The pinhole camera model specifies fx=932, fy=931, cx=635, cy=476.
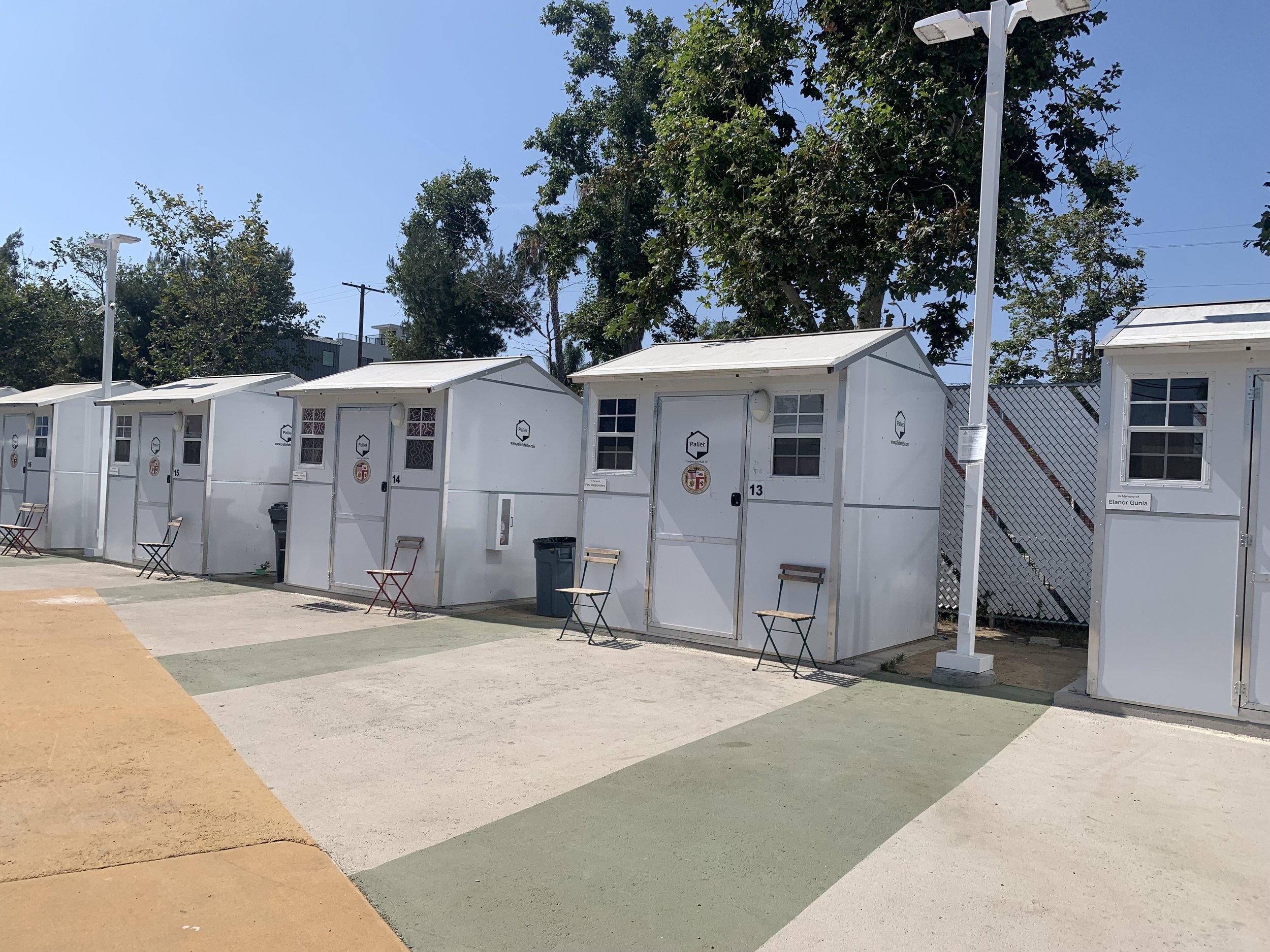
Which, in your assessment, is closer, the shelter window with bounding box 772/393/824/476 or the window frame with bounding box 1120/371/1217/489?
the window frame with bounding box 1120/371/1217/489

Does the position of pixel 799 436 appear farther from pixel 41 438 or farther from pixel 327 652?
pixel 41 438

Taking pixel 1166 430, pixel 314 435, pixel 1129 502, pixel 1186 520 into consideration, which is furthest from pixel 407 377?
pixel 1186 520

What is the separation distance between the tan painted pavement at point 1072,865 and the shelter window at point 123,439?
14107mm

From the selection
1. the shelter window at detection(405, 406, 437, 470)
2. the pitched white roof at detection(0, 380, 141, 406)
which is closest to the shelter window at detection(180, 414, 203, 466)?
the pitched white roof at detection(0, 380, 141, 406)

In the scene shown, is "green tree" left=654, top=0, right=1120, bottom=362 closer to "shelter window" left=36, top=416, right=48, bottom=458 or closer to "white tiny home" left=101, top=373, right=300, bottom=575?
"white tiny home" left=101, top=373, right=300, bottom=575

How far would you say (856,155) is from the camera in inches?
503

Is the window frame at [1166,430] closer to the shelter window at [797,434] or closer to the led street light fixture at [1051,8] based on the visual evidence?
the shelter window at [797,434]

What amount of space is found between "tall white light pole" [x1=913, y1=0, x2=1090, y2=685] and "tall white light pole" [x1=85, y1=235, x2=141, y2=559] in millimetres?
12972

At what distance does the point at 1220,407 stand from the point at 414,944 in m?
6.31

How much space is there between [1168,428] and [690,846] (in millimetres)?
4896

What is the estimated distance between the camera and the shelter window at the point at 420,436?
1112 centimetres

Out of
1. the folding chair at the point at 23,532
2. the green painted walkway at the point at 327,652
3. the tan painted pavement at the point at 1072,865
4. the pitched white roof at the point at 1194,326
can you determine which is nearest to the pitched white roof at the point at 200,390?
the folding chair at the point at 23,532

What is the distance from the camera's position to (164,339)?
30078mm

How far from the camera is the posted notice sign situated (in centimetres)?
682
